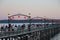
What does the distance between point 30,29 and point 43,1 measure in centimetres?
409

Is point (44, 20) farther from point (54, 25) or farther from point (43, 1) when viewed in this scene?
point (43, 1)

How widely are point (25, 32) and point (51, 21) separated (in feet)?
30.7

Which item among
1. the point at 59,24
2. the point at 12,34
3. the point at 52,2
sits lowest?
the point at 59,24

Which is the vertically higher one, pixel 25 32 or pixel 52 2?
pixel 52 2

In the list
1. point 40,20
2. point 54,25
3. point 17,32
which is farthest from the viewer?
point 54,25

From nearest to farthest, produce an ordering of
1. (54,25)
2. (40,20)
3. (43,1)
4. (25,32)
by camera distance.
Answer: (25,32), (43,1), (40,20), (54,25)

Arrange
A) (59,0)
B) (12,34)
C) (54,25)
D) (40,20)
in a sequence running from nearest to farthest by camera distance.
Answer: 1. (12,34)
2. (59,0)
3. (40,20)
4. (54,25)

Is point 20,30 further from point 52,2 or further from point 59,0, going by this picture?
point 52,2

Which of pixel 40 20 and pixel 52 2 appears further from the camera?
pixel 40 20

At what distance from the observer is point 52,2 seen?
11.4 metres

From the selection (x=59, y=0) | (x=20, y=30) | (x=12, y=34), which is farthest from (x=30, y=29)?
(x=59, y=0)

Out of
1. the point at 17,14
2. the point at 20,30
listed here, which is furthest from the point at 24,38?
the point at 17,14

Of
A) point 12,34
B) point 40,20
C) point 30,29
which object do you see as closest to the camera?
point 12,34

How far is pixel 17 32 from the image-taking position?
19.6 feet
